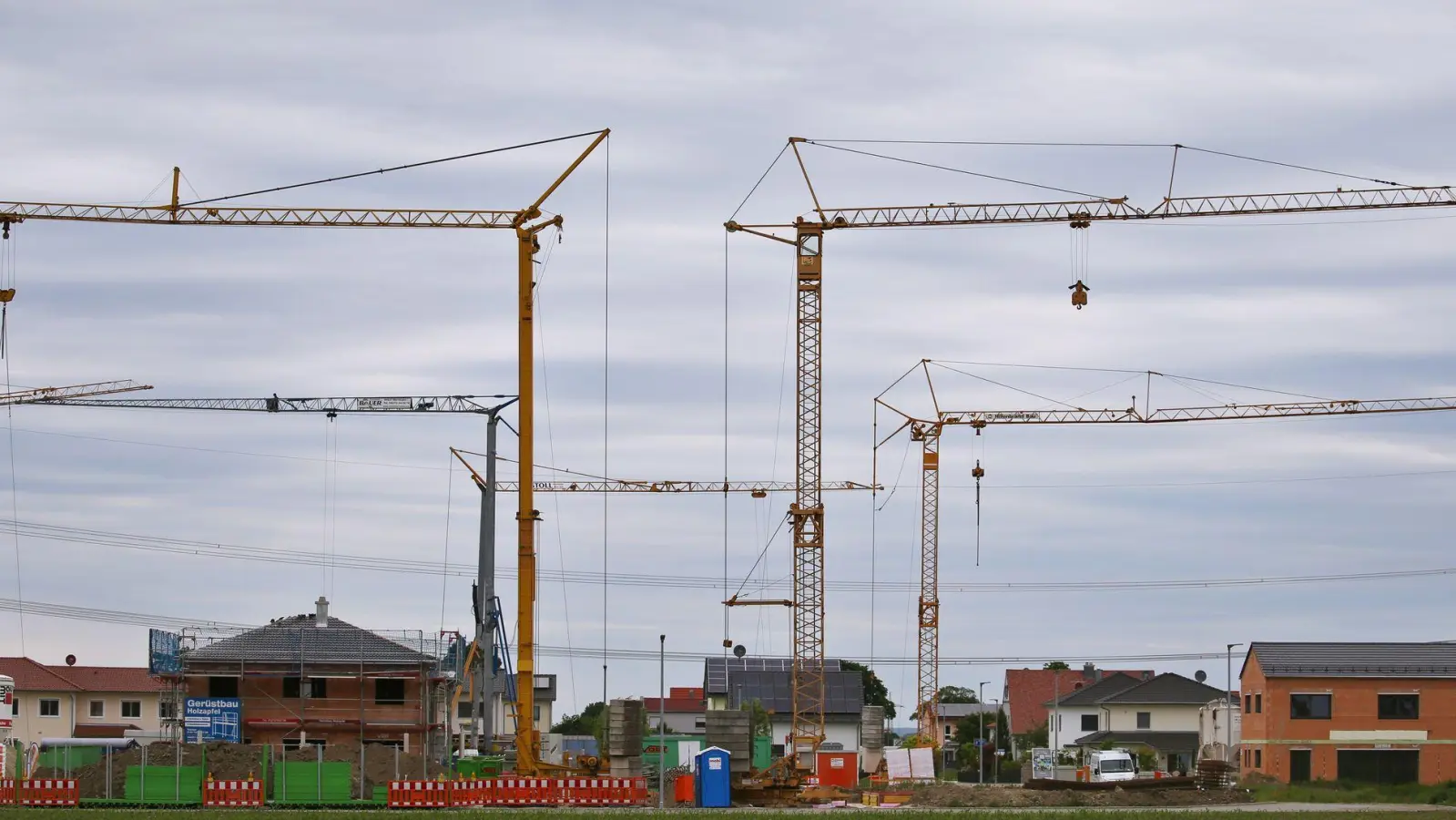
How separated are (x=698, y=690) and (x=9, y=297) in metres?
88.8

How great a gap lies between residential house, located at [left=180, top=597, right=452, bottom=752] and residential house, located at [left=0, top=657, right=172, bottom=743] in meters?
36.5

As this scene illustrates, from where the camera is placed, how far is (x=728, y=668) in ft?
440

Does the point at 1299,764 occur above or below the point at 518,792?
below

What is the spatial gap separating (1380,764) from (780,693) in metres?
56.9

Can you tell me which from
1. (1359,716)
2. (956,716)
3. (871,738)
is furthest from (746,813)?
(956,716)

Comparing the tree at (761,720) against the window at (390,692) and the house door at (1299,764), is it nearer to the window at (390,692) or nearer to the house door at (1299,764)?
the house door at (1299,764)

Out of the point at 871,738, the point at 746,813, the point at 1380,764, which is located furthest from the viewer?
the point at 871,738

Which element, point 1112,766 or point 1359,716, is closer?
point 1359,716

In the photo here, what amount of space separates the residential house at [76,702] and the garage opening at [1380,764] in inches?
2674

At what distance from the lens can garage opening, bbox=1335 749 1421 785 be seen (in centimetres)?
7775

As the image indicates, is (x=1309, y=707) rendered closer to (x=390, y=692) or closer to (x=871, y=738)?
(x=871, y=738)

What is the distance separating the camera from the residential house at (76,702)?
10925 centimetres

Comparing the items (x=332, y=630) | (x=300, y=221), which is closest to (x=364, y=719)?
(x=332, y=630)

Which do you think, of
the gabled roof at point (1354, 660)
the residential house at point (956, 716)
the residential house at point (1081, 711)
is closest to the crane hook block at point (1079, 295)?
the gabled roof at point (1354, 660)
